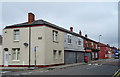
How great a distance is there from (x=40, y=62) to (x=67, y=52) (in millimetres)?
8672

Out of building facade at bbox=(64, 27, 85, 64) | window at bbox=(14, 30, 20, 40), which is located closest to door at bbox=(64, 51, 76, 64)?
building facade at bbox=(64, 27, 85, 64)

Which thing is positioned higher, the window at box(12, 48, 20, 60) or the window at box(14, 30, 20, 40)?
the window at box(14, 30, 20, 40)

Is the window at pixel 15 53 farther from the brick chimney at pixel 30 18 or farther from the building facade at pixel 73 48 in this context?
the building facade at pixel 73 48

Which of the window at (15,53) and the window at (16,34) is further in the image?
the window at (16,34)

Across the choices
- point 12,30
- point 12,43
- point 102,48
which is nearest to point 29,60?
point 12,43

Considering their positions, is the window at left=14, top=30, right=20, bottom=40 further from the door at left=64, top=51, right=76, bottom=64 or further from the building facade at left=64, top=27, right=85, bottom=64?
the door at left=64, top=51, right=76, bottom=64

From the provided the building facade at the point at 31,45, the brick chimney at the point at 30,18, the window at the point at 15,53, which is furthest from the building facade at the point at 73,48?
the window at the point at 15,53

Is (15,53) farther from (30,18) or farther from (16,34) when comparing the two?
(30,18)

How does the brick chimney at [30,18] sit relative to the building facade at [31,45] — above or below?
above

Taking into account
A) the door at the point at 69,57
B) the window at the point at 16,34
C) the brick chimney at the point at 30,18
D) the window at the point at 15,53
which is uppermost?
the brick chimney at the point at 30,18

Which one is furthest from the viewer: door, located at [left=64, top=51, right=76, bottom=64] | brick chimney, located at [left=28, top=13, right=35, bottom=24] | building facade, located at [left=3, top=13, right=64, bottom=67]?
door, located at [left=64, top=51, right=76, bottom=64]

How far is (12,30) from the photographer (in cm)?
2675

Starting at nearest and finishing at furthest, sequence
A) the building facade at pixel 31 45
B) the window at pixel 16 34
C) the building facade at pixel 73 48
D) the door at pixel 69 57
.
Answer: the building facade at pixel 31 45 → the window at pixel 16 34 → the door at pixel 69 57 → the building facade at pixel 73 48

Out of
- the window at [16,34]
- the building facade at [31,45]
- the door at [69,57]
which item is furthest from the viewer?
the door at [69,57]
